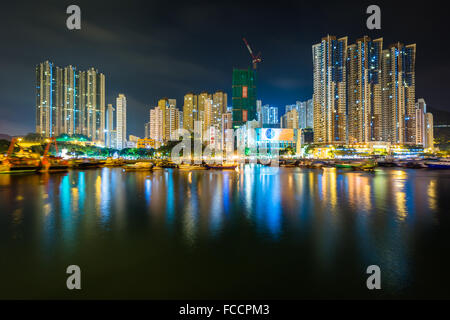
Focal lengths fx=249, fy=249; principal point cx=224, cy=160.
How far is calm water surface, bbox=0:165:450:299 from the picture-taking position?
3949mm

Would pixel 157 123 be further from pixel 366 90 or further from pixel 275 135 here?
pixel 366 90

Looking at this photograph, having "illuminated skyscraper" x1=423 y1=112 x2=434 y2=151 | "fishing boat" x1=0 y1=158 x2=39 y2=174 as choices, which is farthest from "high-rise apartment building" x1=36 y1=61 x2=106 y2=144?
"illuminated skyscraper" x1=423 y1=112 x2=434 y2=151

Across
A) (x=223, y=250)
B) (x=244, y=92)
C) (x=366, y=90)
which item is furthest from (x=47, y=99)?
(x=366, y=90)

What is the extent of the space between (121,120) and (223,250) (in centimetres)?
16492

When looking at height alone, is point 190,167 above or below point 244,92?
below

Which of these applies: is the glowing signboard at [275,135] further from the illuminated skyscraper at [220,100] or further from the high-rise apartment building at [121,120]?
the high-rise apartment building at [121,120]

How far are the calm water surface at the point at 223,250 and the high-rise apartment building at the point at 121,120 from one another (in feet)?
516

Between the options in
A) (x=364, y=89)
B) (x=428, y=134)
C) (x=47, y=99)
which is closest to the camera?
(x=364, y=89)

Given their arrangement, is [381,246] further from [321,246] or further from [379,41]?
[379,41]

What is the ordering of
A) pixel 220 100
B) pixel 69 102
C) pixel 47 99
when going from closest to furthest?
pixel 47 99, pixel 69 102, pixel 220 100

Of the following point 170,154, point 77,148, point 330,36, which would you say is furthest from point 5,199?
point 330,36

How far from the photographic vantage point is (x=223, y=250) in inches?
215

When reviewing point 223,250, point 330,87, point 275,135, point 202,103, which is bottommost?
point 223,250

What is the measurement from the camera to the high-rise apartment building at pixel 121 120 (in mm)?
153250
